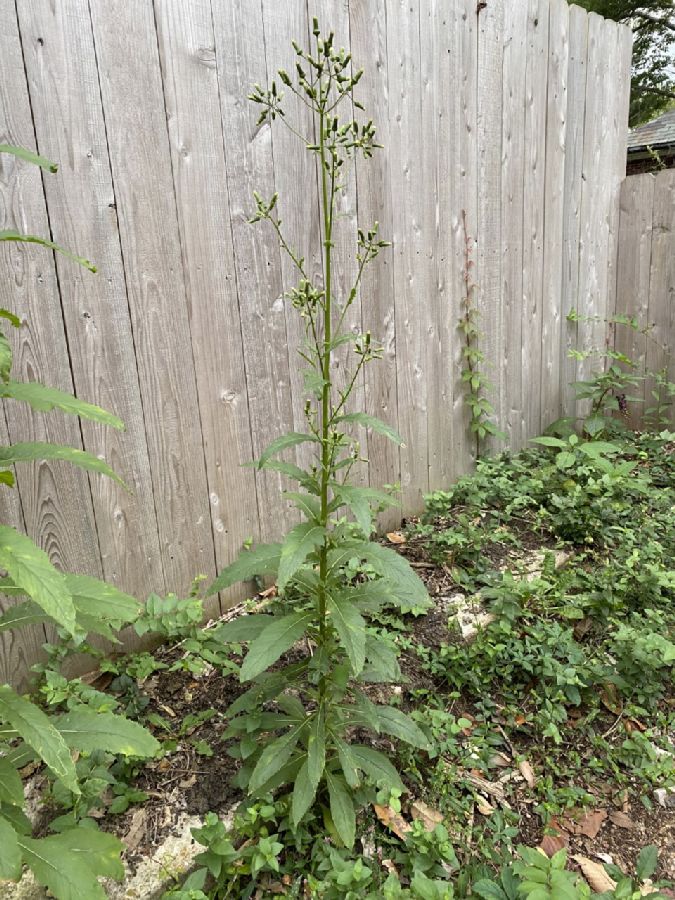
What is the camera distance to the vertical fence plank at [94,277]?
1980 millimetres

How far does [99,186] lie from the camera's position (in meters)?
2.13

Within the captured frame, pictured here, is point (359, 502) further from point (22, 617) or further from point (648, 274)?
point (648, 274)

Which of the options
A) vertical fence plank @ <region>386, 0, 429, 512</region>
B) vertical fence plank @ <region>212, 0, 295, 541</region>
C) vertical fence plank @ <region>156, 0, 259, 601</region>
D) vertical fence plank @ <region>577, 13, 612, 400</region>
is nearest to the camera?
vertical fence plank @ <region>156, 0, 259, 601</region>

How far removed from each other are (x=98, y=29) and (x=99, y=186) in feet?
1.64

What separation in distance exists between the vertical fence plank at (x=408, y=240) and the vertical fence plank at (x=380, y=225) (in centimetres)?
5

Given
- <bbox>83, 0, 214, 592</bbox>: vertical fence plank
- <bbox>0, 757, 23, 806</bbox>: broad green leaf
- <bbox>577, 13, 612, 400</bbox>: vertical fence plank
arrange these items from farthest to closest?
<bbox>577, 13, 612, 400</bbox>: vertical fence plank < <bbox>83, 0, 214, 592</bbox>: vertical fence plank < <bbox>0, 757, 23, 806</bbox>: broad green leaf

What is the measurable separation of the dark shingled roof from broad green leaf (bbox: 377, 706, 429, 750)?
10.4 meters

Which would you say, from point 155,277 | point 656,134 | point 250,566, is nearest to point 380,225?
point 155,277

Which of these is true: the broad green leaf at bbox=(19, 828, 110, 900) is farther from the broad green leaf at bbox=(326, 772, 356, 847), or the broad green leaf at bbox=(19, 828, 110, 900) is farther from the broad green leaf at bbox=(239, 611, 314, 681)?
the broad green leaf at bbox=(326, 772, 356, 847)

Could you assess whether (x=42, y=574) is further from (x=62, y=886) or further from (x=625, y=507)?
(x=625, y=507)

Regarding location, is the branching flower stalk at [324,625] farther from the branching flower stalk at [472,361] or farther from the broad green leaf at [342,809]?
the branching flower stalk at [472,361]

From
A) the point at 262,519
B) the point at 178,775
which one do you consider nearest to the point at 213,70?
the point at 262,519

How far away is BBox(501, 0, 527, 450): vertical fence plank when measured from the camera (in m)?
3.74

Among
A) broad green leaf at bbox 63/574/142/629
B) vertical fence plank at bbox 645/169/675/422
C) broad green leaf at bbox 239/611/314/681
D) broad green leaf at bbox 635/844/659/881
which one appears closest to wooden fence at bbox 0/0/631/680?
broad green leaf at bbox 63/574/142/629
